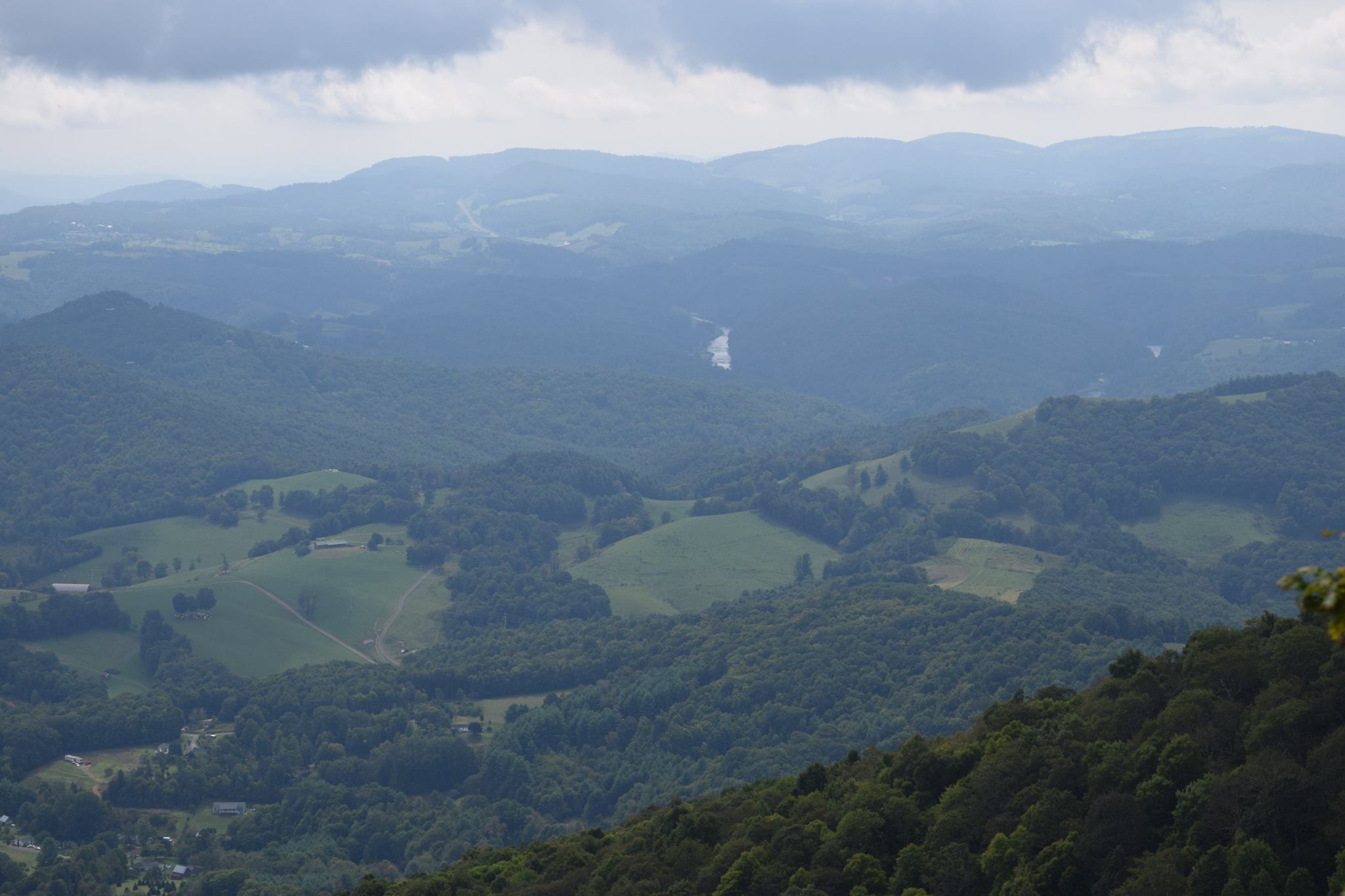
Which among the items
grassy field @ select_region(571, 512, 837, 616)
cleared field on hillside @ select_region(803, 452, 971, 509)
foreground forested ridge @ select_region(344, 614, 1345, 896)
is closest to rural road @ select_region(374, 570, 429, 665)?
grassy field @ select_region(571, 512, 837, 616)

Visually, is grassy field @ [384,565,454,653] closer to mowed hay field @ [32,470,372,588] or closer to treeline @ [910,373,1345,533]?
mowed hay field @ [32,470,372,588]

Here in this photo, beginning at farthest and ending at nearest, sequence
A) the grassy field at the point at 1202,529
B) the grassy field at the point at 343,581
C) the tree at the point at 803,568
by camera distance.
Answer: the tree at the point at 803,568 → the grassy field at the point at 1202,529 → the grassy field at the point at 343,581

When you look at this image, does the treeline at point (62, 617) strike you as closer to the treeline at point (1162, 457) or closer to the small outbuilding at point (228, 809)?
the small outbuilding at point (228, 809)

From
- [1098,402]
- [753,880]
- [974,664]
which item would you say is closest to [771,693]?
[974,664]

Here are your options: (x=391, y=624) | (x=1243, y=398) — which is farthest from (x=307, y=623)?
(x=1243, y=398)

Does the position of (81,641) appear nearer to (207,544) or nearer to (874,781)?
(207,544)

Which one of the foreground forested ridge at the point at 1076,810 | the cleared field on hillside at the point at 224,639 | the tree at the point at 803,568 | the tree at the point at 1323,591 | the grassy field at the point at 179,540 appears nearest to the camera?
the tree at the point at 1323,591

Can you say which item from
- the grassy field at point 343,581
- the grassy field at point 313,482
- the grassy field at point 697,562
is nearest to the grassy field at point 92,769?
the grassy field at point 343,581
